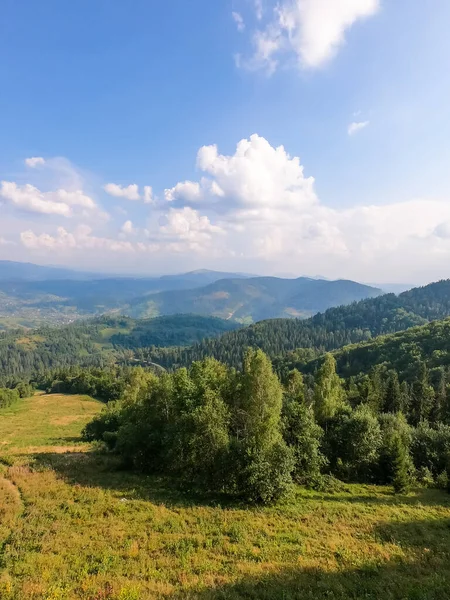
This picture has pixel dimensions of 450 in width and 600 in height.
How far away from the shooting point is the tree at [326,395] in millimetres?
50344

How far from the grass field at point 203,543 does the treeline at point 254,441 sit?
271 cm

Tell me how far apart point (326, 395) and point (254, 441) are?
87.9 ft

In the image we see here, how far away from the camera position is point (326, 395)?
53312 mm

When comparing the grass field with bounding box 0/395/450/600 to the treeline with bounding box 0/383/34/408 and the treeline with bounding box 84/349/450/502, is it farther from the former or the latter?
the treeline with bounding box 0/383/34/408

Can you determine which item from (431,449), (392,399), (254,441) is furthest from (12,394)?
(431,449)

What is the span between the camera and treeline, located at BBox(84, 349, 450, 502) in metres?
30.2

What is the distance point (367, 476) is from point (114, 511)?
3176cm

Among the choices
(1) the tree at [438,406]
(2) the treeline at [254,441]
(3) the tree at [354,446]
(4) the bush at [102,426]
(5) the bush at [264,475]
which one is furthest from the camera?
(1) the tree at [438,406]

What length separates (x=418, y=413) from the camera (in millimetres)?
77062

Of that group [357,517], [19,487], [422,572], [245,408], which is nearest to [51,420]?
[19,487]

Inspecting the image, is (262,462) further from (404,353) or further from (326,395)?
(404,353)

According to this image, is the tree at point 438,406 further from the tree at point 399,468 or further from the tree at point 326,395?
the tree at point 399,468

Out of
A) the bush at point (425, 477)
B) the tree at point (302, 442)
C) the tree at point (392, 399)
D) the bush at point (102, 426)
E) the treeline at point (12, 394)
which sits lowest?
the treeline at point (12, 394)

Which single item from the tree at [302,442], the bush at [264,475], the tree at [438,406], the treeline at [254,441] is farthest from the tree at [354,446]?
the tree at [438,406]
